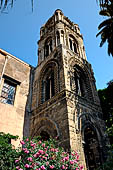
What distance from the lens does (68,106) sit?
7711 millimetres

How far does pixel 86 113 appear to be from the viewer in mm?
8711

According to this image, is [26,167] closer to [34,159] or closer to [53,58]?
[34,159]

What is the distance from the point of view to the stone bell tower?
23.8ft

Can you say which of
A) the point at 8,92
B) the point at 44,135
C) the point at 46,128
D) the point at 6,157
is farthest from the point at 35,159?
the point at 8,92

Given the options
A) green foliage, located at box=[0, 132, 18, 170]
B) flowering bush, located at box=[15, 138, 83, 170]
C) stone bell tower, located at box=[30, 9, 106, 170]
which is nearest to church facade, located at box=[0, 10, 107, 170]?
stone bell tower, located at box=[30, 9, 106, 170]

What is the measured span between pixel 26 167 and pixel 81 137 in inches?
154

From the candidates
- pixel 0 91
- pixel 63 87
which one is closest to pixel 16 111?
pixel 0 91

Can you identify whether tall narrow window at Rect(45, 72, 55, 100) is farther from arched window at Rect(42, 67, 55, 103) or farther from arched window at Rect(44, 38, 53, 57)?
arched window at Rect(44, 38, 53, 57)

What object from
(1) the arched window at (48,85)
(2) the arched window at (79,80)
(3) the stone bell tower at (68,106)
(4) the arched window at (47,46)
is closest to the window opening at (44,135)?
(3) the stone bell tower at (68,106)

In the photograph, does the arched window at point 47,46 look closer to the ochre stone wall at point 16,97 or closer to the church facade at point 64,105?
the church facade at point 64,105

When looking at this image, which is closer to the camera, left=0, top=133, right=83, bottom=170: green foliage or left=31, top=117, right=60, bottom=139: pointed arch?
left=0, top=133, right=83, bottom=170: green foliage

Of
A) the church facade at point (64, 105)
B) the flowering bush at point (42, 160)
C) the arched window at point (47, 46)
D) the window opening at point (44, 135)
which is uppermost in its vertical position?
the arched window at point (47, 46)

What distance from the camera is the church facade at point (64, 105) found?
7366mm

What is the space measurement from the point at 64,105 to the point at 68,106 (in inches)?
10.2
